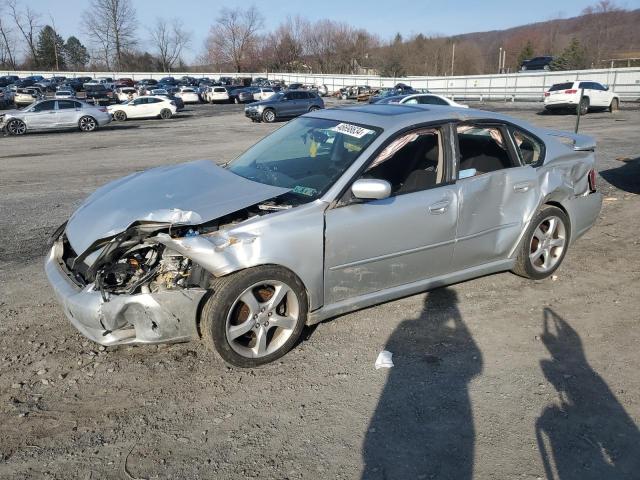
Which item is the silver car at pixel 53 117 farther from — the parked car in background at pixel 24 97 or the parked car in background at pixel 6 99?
the parked car in background at pixel 24 97

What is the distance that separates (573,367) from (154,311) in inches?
111

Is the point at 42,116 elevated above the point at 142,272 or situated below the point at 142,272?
above

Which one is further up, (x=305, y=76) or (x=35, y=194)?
(x=305, y=76)

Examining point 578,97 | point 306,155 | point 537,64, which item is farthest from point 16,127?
point 537,64

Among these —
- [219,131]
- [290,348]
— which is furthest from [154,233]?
[219,131]

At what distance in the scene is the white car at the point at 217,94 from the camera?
46000 millimetres

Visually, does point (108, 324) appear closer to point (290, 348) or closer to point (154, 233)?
point (154, 233)

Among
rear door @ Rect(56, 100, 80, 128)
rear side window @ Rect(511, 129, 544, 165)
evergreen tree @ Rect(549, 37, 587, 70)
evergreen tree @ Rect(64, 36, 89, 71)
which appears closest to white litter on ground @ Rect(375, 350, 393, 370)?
rear side window @ Rect(511, 129, 544, 165)

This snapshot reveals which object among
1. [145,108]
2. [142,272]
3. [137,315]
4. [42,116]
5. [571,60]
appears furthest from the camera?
[571,60]

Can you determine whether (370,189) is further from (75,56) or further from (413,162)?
(75,56)

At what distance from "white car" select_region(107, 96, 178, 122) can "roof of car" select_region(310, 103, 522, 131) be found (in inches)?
1124

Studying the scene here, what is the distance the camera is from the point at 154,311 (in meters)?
3.29

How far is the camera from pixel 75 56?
106062 millimetres

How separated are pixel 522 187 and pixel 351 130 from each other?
164cm
